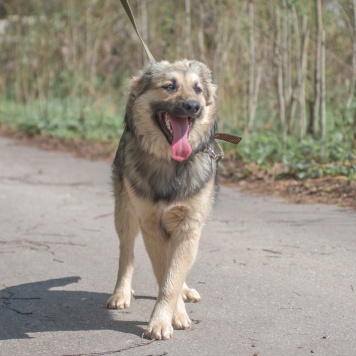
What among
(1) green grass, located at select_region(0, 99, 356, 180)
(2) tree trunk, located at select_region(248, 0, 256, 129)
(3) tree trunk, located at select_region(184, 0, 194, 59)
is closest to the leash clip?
(1) green grass, located at select_region(0, 99, 356, 180)

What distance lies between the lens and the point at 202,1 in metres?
13.4

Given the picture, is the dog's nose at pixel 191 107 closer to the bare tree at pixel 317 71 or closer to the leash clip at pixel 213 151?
the leash clip at pixel 213 151

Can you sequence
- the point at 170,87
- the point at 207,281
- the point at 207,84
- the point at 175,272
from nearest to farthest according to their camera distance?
the point at 175,272
the point at 170,87
the point at 207,84
the point at 207,281

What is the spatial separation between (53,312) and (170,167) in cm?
119

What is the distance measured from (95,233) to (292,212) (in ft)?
6.68

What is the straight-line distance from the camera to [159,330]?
4.71 meters

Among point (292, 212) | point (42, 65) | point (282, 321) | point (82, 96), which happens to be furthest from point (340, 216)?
point (42, 65)

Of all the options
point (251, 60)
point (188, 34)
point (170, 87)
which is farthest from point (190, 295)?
point (188, 34)

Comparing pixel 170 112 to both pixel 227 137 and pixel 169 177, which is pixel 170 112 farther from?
pixel 227 137

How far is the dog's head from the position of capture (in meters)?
5.13

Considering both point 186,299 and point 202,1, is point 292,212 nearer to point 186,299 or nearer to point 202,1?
point 186,299

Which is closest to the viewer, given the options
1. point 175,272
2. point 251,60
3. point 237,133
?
point 175,272

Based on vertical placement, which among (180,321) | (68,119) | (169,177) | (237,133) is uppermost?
(169,177)

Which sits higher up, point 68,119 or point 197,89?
point 197,89
